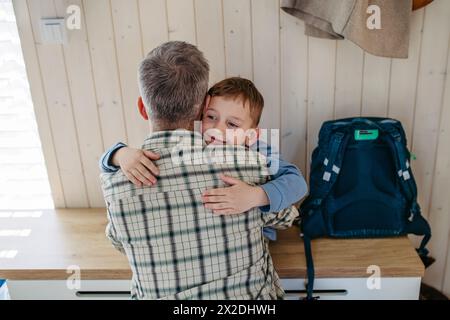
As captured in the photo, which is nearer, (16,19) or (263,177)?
(263,177)

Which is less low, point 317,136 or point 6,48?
point 6,48

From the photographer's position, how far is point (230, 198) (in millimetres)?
1020

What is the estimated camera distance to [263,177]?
3.86 feet

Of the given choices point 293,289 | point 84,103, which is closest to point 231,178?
point 293,289

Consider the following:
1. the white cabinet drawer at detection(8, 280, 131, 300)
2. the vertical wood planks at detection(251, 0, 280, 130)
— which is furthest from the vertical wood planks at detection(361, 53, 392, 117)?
the white cabinet drawer at detection(8, 280, 131, 300)

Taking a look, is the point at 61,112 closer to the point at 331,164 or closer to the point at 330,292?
the point at 331,164

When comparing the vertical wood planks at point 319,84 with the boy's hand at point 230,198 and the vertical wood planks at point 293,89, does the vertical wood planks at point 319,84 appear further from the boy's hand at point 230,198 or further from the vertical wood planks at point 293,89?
the boy's hand at point 230,198

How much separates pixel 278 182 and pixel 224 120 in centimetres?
24

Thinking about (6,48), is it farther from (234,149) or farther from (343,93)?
(343,93)

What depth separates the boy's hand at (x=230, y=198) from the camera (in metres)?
1.02
